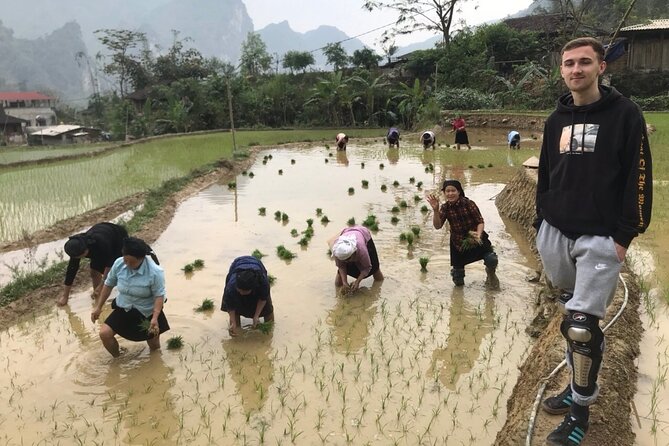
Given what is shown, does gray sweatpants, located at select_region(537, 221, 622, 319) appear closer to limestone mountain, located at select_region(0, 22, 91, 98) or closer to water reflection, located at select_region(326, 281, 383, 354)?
water reflection, located at select_region(326, 281, 383, 354)

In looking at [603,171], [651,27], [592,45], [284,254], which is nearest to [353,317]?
[284,254]

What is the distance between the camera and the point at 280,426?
12.8ft

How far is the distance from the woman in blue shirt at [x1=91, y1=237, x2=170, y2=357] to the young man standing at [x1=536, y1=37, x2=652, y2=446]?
335 cm

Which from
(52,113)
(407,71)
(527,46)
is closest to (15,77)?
(52,113)

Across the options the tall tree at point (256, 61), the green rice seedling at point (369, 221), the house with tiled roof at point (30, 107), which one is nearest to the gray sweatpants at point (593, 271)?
the green rice seedling at point (369, 221)

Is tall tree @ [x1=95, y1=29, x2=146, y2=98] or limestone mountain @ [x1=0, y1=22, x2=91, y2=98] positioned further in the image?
limestone mountain @ [x1=0, y1=22, x2=91, y2=98]

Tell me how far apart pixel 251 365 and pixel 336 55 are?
127 feet

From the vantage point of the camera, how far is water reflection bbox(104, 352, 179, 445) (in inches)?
152

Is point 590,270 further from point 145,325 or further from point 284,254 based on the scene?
point 284,254

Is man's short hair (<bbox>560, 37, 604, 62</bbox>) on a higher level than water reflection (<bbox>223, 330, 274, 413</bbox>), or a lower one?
higher

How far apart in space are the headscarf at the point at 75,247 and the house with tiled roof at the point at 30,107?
56.0 metres

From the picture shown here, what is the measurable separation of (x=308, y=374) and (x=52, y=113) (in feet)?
200

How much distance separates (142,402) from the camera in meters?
4.26

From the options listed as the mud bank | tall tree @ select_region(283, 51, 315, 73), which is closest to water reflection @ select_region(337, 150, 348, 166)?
the mud bank
